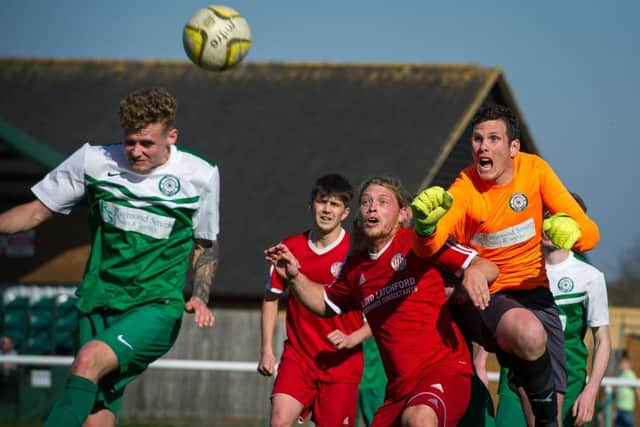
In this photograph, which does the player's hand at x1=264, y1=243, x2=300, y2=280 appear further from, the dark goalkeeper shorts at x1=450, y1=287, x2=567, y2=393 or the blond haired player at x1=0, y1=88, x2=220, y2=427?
the dark goalkeeper shorts at x1=450, y1=287, x2=567, y2=393

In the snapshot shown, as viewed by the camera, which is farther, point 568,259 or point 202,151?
point 202,151

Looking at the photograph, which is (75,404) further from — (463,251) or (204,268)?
(463,251)

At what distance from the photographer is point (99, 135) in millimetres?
29297

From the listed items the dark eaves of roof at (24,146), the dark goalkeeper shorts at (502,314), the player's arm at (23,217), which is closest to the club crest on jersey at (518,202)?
the dark goalkeeper shorts at (502,314)

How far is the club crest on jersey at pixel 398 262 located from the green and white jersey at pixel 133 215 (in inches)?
44.8

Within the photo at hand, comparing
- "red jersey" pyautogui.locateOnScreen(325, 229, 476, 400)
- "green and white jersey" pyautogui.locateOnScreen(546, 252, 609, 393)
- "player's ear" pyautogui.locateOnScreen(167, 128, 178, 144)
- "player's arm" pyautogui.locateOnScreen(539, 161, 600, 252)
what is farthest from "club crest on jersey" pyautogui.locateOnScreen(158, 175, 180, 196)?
"green and white jersey" pyautogui.locateOnScreen(546, 252, 609, 393)

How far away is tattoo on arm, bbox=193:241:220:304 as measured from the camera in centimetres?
787

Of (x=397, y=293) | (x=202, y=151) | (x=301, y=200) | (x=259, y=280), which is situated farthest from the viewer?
(x=202, y=151)

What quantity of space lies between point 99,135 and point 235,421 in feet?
35.3

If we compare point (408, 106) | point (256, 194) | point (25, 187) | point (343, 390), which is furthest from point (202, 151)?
point (343, 390)

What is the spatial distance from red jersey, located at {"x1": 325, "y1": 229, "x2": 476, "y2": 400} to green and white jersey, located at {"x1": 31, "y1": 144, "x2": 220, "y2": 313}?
3.59ft

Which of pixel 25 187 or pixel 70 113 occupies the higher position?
pixel 70 113

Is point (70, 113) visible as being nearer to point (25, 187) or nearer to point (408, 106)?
point (408, 106)

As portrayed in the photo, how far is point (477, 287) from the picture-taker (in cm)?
704
